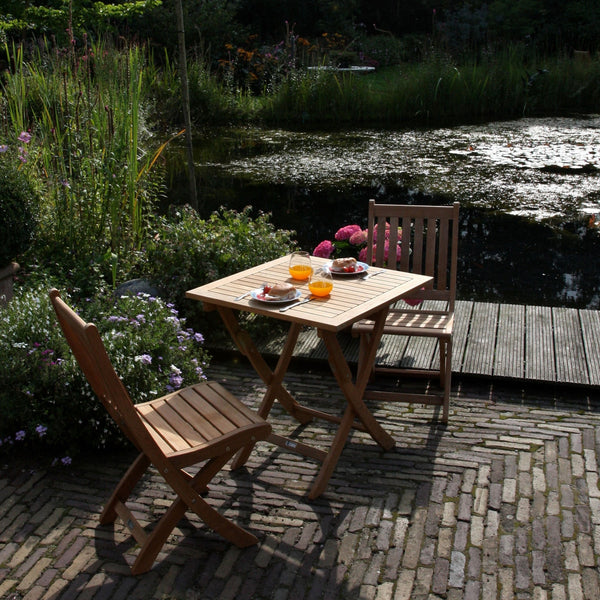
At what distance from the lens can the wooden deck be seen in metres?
4.42

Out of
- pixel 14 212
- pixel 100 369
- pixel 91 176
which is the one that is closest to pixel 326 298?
pixel 100 369

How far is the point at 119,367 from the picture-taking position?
3.83 meters

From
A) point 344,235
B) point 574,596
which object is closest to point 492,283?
point 344,235

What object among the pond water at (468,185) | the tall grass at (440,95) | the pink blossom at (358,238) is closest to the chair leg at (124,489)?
the pink blossom at (358,238)

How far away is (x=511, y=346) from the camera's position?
4734 millimetres

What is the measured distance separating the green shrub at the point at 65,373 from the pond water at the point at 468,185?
9.83 feet

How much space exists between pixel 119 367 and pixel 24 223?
65.1 inches

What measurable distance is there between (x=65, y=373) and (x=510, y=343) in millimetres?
2733

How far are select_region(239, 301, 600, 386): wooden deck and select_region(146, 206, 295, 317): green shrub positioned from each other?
68 cm

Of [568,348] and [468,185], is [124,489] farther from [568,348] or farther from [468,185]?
[468,185]

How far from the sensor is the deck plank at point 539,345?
4.38 meters

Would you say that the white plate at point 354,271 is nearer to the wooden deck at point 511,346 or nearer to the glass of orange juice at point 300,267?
the glass of orange juice at point 300,267

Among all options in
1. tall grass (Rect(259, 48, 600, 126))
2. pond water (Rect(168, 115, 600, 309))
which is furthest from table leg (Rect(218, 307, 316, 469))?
tall grass (Rect(259, 48, 600, 126))

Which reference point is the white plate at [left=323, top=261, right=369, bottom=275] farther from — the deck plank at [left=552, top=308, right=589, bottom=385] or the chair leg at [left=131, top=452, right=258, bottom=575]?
the deck plank at [left=552, top=308, right=589, bottom=385]
